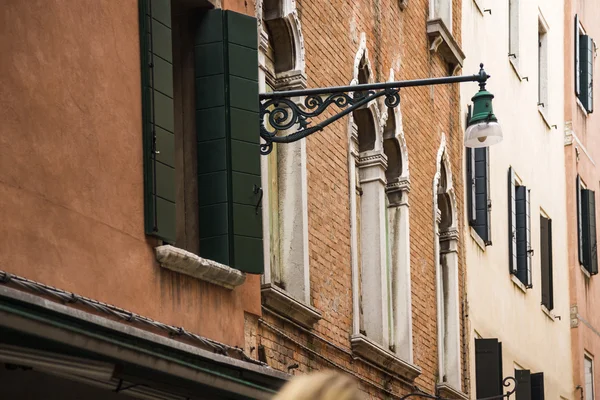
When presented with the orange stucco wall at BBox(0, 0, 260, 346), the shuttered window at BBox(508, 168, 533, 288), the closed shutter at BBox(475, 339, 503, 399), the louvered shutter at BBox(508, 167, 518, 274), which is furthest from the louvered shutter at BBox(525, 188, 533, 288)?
the orange stucco wall at BBox(0, 0, 260, 346)

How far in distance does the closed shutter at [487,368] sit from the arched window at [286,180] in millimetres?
6726

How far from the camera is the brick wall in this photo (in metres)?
12.1

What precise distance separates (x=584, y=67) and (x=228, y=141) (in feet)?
61.0

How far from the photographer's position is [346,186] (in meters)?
13.3

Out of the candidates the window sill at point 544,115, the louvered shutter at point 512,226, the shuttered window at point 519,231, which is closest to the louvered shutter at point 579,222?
the window sill at point 544,115

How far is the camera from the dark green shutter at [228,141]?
9750mm

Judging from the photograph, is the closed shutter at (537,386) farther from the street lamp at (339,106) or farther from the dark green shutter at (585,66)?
the street lamp at (339,106)

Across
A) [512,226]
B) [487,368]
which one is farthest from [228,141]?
[512,226]

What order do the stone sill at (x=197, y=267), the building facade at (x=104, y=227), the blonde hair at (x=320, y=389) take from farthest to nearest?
the stone sill at (x=197, y=267), the building facade at (x=104, y=227), the blonde hair at (x=320, y=389)

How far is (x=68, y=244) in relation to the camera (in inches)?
305

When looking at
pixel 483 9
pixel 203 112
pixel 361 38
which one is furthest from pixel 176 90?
pixel 483 9

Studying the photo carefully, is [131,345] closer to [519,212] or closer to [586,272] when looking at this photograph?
[519,212]

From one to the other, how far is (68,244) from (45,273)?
300 millimetres

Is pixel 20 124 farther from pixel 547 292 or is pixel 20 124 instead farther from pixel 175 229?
pixel 547 292
